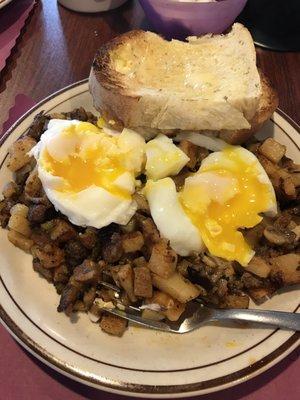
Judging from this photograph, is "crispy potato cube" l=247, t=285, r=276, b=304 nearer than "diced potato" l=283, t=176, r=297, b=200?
Yes

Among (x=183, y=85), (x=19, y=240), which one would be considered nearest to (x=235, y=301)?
(x=19, y=240)

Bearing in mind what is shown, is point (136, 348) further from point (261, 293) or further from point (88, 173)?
point (88, 173)

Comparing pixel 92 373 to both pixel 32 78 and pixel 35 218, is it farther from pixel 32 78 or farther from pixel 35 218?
pixel 32 78

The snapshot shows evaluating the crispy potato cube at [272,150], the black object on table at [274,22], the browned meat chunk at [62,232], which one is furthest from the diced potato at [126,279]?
the black object on table at [274,22]

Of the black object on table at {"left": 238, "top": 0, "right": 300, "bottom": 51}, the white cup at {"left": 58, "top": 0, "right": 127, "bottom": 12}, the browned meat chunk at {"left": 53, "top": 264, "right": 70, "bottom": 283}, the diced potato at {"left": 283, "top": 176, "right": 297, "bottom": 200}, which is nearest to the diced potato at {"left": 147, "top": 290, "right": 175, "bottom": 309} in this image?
the browned meat chunk at {"left": 53, "top": 264, "right": 70, "bottom": 283}

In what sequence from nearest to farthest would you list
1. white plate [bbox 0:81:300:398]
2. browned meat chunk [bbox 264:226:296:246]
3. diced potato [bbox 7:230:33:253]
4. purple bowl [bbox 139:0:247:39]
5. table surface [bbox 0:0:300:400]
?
white plate [bbox 0:81:300:398]
browned meat chunk [bbox 264:226:296:246]
diced potato [bbox 7:230:33:253]
purple bowl [bbox 139:0:247:39]
table surface [bbox 0:0:300:400]

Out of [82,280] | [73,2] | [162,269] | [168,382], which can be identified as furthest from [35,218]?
[73,2]

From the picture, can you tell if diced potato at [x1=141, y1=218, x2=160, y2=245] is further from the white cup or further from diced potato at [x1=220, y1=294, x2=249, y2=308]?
the white cup
